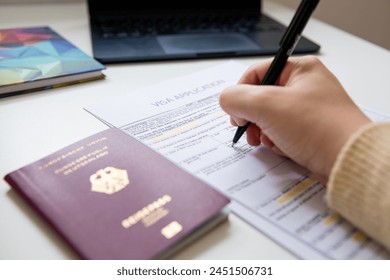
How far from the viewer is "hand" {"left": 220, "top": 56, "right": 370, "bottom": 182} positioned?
410 millimetres

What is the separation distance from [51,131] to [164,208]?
24cm

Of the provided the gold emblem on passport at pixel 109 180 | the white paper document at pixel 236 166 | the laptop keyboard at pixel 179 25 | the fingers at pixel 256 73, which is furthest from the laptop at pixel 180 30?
the gold emblem on passport at pixel 109 180

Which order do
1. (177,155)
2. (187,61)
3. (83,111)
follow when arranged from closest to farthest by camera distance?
(177,155), (83,111), (187,61)

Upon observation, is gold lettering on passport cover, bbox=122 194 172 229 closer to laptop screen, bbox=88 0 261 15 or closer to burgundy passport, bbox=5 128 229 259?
burgundy passport, bbox=5 128 229 259

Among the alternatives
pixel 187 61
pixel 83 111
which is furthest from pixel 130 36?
pixel 83 111

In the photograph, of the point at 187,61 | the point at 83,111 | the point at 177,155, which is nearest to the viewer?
the point at 177,155

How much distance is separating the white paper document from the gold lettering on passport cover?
0.07 metres

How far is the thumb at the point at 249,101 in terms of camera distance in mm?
439

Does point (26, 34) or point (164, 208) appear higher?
point (164, 208)

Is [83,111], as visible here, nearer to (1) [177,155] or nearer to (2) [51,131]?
(2) [51,131]

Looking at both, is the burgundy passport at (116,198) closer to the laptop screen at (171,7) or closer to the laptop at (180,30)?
the laptop at (180,30)

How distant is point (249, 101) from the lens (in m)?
0.45

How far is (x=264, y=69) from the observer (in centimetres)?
53

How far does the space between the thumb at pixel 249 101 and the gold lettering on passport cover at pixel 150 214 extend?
15 centimetres
